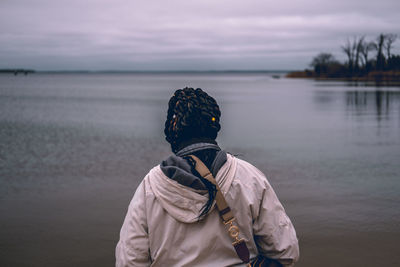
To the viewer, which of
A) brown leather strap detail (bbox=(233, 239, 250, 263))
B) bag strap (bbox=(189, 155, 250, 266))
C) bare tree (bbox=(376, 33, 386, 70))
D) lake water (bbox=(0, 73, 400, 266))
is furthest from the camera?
bare tree (bbox=(376, 33, 386, 70))

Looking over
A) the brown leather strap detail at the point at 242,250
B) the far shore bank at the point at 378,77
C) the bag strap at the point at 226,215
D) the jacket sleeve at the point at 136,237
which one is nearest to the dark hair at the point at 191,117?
the bag strap at the point at 226,215

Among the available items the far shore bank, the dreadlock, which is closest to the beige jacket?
the dreadlock

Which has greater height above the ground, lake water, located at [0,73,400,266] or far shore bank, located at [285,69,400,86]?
far shore bank, located at [285,69,400,86]

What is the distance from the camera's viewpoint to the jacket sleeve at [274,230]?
2.05 meters

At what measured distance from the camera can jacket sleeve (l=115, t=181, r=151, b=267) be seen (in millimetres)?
2023

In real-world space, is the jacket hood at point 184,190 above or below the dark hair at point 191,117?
below

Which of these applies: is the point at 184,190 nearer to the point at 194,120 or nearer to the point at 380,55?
the point at 194,120

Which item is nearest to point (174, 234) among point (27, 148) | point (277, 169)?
point (277, 169)

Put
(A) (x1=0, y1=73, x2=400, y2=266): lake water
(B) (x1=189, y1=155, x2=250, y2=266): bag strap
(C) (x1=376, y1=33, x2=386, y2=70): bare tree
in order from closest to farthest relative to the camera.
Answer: (B) (x1=189, y1=155, x2=250, y2=266): bag strap < (A) (x1=0, y1=73, x2=400, y2=266): lake water < (C) (x1=376, y1=33, x2=386, y2=70): bare tree

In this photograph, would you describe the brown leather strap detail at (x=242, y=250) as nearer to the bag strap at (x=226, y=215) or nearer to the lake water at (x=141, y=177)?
the bag strap at (x=226, y=215)

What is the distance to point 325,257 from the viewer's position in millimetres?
5246

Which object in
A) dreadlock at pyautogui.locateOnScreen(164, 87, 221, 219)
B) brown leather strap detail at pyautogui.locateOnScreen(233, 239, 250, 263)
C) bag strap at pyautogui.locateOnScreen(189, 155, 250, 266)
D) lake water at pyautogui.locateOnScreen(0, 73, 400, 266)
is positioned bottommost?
lake water at pyautogui.locateOnScreen(0, 73, 400, 266)

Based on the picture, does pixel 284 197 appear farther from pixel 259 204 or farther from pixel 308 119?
pixel 308 119

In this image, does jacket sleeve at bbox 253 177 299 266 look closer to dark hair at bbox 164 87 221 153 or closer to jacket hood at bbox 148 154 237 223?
jacket hood at bbox 148 154 237 223
